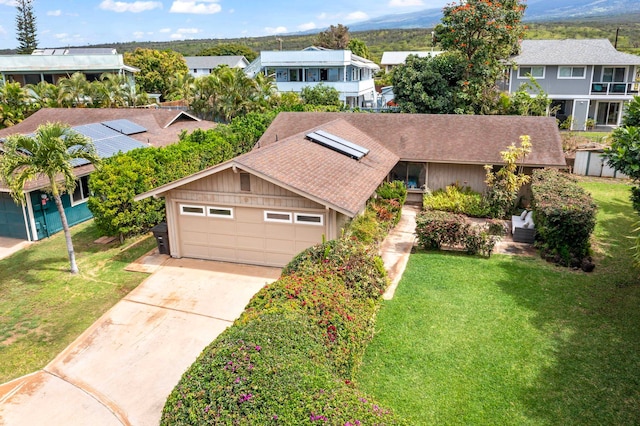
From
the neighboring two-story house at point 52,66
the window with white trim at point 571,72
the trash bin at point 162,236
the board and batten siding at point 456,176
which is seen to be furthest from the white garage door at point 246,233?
the neighboring two-story house at point 52,66

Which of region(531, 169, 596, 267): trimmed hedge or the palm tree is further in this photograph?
region(531, 169, 596, 267): trimmed hedge

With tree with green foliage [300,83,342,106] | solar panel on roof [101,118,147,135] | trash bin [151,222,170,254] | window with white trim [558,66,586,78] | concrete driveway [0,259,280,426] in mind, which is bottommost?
concrete driveway [0,259,280,426]

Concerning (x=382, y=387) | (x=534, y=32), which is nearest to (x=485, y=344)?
(x=382, y=387)

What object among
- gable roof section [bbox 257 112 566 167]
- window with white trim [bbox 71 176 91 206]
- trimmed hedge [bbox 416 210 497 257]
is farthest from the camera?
gable roof section [bbox 257 112 566 167]

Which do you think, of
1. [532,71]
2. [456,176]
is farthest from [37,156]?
[532,71]

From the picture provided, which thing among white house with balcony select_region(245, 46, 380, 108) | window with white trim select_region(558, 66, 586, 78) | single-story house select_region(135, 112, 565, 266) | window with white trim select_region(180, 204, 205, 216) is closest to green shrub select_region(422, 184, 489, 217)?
single-story house select_region(135, 112, 565, 266)

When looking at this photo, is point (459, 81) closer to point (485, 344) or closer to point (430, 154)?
point (430, 154)

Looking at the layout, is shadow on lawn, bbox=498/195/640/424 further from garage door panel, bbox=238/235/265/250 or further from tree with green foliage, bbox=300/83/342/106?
tree with green foliage, bbox=300/83/342/106
